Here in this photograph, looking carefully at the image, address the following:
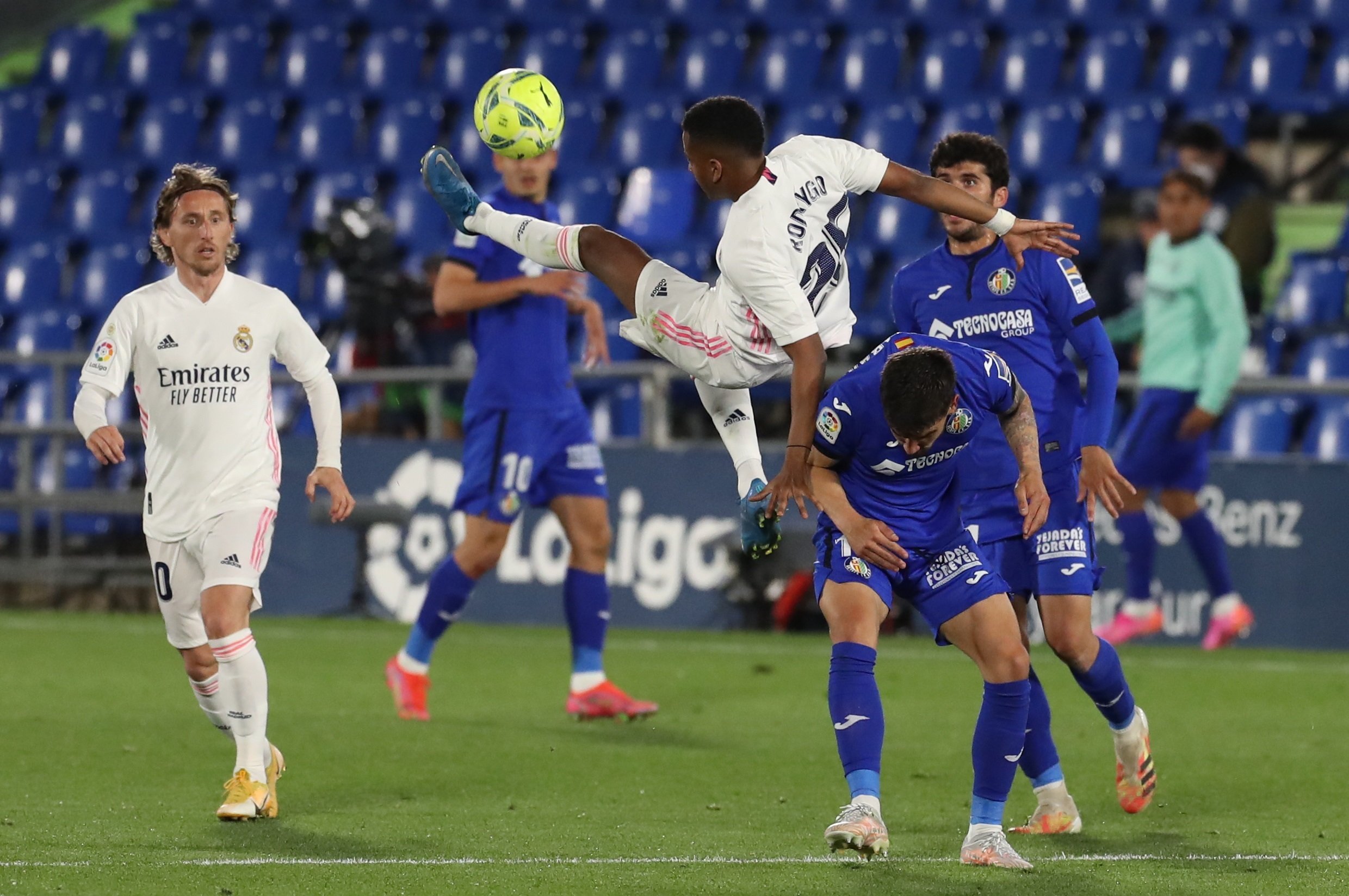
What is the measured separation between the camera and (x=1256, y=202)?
1319 cm

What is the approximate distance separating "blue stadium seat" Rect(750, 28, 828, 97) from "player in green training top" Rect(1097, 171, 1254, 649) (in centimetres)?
620

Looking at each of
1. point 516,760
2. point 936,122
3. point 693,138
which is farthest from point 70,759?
point 936,122

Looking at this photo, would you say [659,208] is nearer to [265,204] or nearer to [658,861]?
[265,204]

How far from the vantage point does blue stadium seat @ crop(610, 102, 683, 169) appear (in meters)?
16.7

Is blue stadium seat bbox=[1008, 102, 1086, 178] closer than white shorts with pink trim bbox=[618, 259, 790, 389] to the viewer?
No

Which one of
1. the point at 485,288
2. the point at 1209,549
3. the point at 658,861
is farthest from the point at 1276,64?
the point at 658,861

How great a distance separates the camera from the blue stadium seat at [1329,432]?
40.2ft

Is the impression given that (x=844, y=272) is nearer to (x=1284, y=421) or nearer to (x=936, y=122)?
(x=1284, y=421)

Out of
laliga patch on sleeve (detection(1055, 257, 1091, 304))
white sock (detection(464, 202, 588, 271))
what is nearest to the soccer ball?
white sock (detection(464, 202, 588, 271))

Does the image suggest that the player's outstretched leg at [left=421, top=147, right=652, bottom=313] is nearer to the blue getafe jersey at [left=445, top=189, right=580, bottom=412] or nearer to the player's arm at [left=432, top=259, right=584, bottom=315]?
the player's arm at [left=432, top=259, right=584, bottom=315]

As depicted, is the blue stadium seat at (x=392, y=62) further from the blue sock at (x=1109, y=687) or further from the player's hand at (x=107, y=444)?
the blue sock at (x=1109, y=687)

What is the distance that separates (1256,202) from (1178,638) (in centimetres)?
314

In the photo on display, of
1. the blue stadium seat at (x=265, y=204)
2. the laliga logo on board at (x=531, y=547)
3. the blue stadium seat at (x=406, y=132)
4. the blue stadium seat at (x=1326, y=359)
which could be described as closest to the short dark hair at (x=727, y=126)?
the laliga logo on board at (x=531, y=547)

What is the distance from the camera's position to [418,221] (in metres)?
16.9
